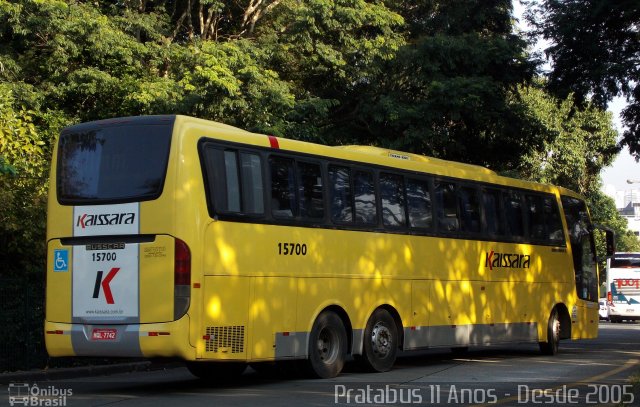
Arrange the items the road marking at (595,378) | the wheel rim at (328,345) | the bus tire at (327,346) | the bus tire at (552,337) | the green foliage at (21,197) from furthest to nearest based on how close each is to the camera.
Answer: the bus tire at (552,337) → the green foliage at (21,197) → the wheel rim at (328,345) → the bus tire at (327,346) → the road marking at (595,378)

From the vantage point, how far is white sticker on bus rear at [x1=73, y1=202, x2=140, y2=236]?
12.4 m

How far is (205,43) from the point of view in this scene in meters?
26.5

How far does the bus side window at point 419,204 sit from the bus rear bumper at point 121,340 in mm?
5615

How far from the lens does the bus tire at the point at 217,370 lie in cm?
1466

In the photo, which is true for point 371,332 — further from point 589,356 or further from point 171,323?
point 589,356

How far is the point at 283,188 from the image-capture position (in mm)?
13672

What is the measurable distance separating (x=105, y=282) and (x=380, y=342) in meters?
4.92

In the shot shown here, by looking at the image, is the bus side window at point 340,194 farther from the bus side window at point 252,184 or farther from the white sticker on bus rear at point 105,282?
the white sticker on bus rear at point 105,282

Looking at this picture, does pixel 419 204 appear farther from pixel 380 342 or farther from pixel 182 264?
pixel 182 264

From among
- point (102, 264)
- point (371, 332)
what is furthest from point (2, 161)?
Result: point (371, 332)

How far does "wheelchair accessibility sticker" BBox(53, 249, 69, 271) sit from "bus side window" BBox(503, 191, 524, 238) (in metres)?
9.32

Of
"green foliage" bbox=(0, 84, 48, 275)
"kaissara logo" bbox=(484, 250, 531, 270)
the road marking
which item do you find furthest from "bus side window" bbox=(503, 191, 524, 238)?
"green foliage" bbox=(0, 84, 48, 275)

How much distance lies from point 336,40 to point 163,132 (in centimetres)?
1719

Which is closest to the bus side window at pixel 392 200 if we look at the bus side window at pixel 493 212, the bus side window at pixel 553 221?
the bus side window at pixel 493 212
